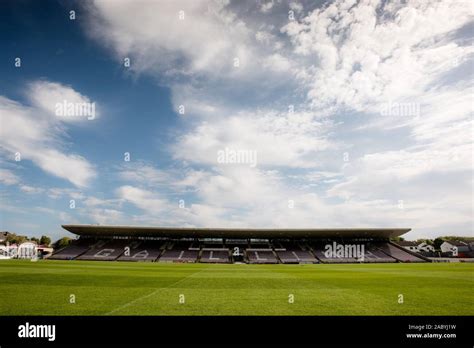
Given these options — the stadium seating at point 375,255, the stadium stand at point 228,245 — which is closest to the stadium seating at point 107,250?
the stadium stand at point 228,245

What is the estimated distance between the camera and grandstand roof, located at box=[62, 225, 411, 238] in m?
64.0

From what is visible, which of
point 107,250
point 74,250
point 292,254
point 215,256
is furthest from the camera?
point 292,254

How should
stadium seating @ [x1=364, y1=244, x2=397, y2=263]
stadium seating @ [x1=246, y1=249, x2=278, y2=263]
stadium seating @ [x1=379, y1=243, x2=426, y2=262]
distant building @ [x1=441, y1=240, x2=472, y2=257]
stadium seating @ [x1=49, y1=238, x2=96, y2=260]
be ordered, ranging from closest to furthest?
stadium seating @ [x1=49, y1=238, x2=96, y2=260] → stadium seating @ [x1=364, y1=244, x2=397, y2=263] → stadium seating @ [x1=379, y1=243, x2=426, y2=262] → stadium seating @ [x1=246, y1=249, x2=278, y2=263] → distant building @ [x1=441, y1=240, x2=472, y2=257]

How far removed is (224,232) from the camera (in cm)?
6700

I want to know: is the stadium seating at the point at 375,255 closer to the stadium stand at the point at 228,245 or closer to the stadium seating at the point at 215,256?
the stadium stand at the point at 228,245

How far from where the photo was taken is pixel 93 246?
6625 centimetres

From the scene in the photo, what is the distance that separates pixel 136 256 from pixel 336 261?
4353cm

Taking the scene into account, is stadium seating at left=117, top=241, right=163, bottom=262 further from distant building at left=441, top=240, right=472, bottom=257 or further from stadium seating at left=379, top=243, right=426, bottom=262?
distant building at left=441, top=240, right=472, bottom=257

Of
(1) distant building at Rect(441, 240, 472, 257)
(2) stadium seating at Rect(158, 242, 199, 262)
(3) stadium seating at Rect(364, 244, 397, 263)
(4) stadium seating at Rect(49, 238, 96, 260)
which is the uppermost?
(4) stadium seating at Rect(49, 238, 96, 260)

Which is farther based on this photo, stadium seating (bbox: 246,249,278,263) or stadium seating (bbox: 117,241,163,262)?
stadium seating (bbox: 246,249,278,263)

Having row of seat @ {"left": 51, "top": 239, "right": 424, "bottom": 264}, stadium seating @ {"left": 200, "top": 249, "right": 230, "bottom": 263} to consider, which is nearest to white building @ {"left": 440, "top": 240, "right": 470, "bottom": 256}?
row of seat @ {"left": 51, "top": 239, "right": 424, "bottom": 264}

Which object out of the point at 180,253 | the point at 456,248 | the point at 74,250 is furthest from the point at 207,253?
the point at 456,248

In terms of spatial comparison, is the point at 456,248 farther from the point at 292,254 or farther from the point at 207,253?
the point at 207,253
